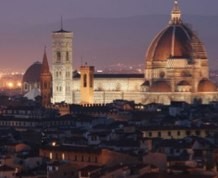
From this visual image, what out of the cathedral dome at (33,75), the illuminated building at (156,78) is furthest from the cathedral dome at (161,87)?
the cathedral dome at (33,75)

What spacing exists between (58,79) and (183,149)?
74.9 meters

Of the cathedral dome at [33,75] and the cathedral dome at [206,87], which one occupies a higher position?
the cathedral dome at [33,75]

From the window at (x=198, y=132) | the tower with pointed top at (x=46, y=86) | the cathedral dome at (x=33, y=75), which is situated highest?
the cathedral dome at (x=33, y=75)

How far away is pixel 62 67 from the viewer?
13612 cm

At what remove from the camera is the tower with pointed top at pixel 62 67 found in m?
135

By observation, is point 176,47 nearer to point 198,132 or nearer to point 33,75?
point 33,75

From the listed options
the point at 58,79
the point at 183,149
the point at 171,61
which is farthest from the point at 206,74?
the point at 183,149

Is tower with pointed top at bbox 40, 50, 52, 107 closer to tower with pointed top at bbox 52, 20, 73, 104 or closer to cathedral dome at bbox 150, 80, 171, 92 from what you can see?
tower with pointed top at bbox 52, 20, 73, 104

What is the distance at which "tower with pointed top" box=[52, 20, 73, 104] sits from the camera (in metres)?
135

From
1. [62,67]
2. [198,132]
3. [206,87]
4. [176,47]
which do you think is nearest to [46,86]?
[62,67]

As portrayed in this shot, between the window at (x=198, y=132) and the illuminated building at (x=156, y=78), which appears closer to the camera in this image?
the window at (x=198, y=132)

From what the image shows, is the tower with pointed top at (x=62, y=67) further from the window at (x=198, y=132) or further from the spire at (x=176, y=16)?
the window at (x=198, y=132)

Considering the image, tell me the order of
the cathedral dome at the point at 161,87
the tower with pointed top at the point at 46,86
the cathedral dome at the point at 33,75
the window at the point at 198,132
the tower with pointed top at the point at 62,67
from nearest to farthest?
the window at the point at 198,132 < the tower with pointed top at the point at 46,86 < the cathedral dome at the point at 161,87 < the tower with pointed top at the point at 62,67 < the cathedral dome at the point at 33,75

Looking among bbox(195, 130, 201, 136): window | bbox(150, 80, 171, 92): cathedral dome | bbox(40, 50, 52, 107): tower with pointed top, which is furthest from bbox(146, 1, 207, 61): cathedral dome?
bbox(195, 130, 201, 136): window
